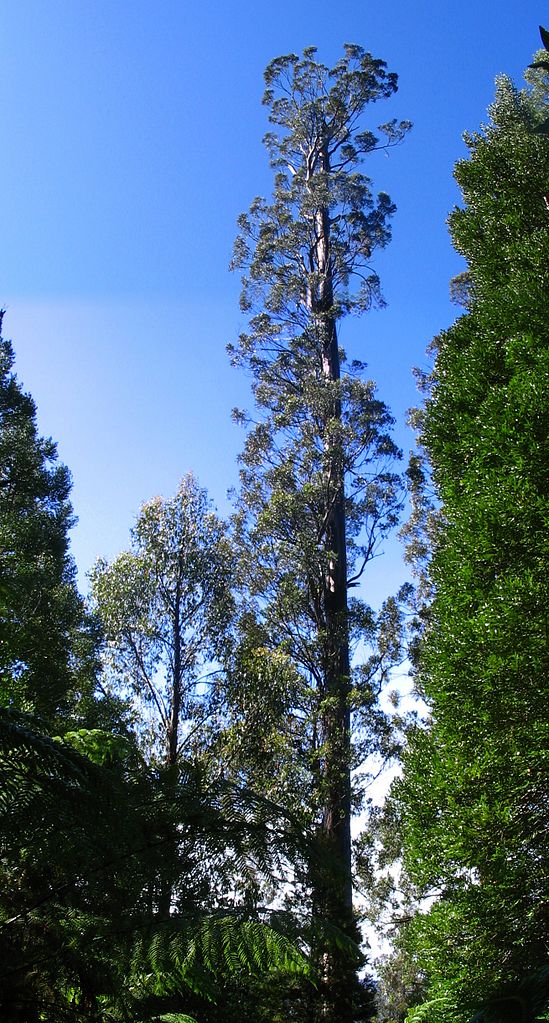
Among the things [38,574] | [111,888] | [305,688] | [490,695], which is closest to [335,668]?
[305,688]

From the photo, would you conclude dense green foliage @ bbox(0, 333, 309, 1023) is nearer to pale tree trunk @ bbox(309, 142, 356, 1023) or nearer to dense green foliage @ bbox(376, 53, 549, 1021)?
dense green foliage @ bbox(376, 53, 549, 1021)

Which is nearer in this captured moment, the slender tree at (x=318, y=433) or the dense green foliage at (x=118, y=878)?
the dense green foliage at (x=118, y=878)

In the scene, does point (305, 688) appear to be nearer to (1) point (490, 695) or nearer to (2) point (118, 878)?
(1) point (490, 695)

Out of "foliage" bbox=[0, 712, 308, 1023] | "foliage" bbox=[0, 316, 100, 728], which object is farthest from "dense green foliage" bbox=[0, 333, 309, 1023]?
"foliage" bbox=[0, 316, 100, 728]

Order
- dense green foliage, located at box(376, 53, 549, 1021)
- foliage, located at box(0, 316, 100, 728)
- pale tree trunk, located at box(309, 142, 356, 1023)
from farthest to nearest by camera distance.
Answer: foliage, located at box(0, 316, 100, 728)
pale tree trunk, located at box(309, 142, 356, 1023)
dense green foliage, located at box(376, 53, 549, 1021)

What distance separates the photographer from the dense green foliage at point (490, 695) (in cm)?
646

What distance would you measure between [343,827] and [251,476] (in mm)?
8331

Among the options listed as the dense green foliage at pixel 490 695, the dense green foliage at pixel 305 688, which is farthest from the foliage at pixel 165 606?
the dense green foliage at pixel 490 695

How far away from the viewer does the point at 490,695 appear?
265 inches

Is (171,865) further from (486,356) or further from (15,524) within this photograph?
(15,524)

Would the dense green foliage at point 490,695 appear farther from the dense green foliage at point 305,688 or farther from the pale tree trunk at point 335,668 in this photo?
the pale tree trunk at point 335,668

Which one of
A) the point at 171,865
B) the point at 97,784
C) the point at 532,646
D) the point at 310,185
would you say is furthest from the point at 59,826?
the point at 310,185

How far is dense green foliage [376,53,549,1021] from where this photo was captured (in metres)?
6.46

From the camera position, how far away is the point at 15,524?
16.8 metres
